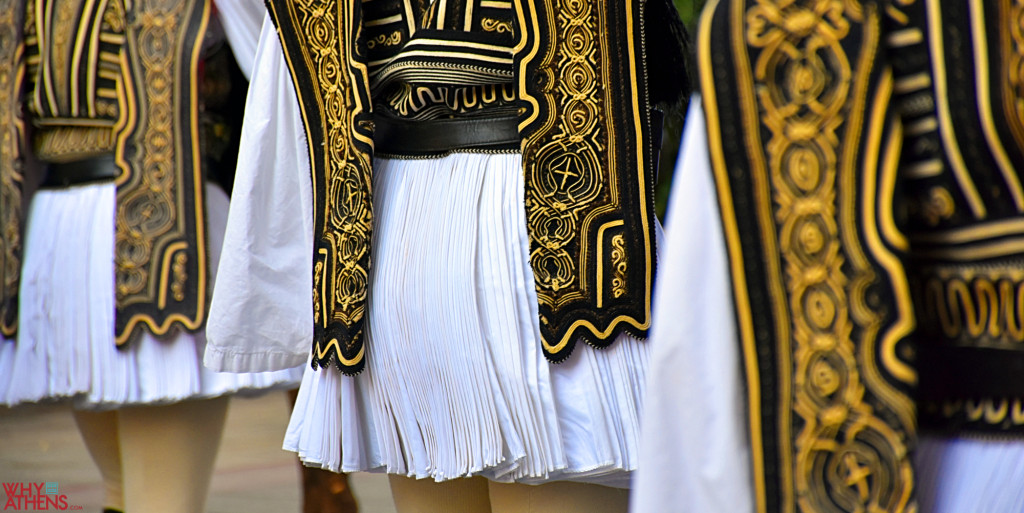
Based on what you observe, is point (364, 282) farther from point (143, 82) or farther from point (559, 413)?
point (143, 82)

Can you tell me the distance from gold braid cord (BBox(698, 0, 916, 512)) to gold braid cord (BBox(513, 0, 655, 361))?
64cm

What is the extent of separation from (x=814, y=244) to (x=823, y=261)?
0.05ft

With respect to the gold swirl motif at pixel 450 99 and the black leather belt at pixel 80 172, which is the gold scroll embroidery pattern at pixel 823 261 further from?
the black leather belt at pixel 80 172

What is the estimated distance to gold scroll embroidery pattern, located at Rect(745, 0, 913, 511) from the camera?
3.01ft

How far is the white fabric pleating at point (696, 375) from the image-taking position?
97 cm

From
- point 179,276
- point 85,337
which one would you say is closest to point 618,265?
point 179,276

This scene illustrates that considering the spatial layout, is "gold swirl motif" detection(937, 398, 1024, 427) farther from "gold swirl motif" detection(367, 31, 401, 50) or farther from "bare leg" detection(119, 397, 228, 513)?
"bare leg" detection(119, 397, 228, 513)

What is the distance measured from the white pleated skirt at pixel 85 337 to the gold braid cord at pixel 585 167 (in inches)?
46.7

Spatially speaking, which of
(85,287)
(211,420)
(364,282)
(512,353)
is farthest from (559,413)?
(85,287)

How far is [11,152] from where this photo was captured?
2.84 m

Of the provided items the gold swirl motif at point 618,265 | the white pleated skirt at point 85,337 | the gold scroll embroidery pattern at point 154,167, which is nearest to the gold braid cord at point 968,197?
the gold swirl motif at point 618,265

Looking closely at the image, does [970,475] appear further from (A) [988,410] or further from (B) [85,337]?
(B) [85,337]
